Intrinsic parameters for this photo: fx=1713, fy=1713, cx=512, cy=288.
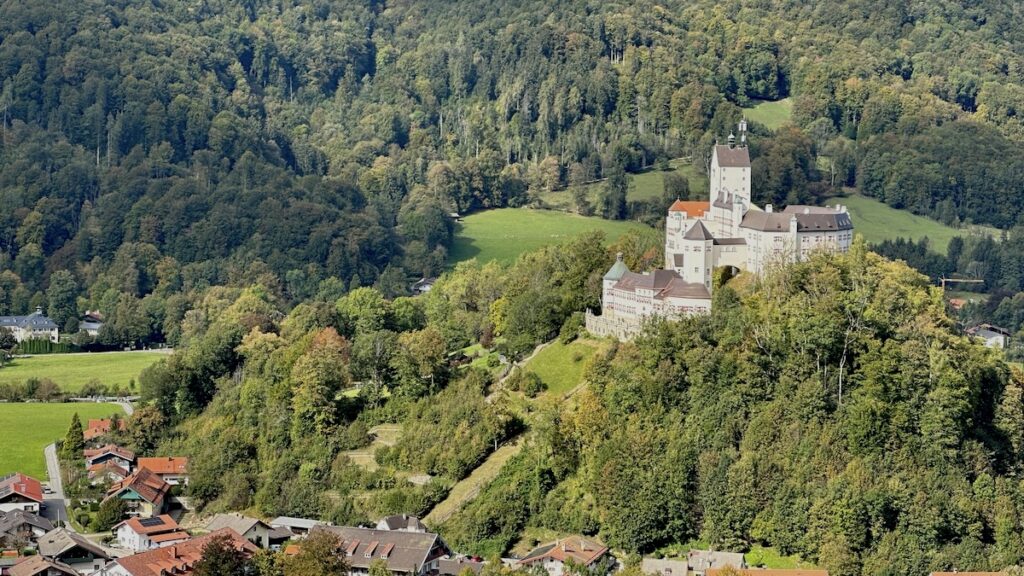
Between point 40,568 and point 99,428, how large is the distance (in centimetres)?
2533

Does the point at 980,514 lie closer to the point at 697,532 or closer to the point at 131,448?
the point at 697,532

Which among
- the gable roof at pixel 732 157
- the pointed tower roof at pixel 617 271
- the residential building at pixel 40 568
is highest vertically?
the gable roof at pixel 732 157

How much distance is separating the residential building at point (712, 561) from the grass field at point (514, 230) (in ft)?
183

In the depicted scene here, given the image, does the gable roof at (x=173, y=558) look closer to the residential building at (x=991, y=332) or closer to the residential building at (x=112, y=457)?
the residential building at (x=112, y=457)

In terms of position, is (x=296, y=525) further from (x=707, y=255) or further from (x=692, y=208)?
(x=692, y=208)

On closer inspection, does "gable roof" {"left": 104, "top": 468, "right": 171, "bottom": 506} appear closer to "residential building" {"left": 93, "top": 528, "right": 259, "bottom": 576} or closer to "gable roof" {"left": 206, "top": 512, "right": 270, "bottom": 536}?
"gable roof" {"left": 206, "top": 512, "right": 270, "bottom": 536}

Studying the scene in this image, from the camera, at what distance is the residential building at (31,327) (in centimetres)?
12369

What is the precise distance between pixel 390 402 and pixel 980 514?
30.5m

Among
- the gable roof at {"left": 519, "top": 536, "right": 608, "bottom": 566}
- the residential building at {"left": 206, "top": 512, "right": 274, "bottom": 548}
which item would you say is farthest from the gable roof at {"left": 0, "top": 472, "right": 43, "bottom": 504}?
the gable roof at {"left": 519, "top": 536, "right": 608, "bottom": 566}

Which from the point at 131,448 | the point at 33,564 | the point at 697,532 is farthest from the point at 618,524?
the point at 131,448

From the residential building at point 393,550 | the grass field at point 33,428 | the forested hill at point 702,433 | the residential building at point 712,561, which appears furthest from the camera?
the grass field at point 33,428

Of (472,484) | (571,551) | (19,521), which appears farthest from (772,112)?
(19,521)

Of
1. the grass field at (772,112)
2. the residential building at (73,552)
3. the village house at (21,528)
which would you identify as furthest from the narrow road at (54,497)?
the grass field at (772,112)

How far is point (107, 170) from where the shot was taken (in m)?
150
